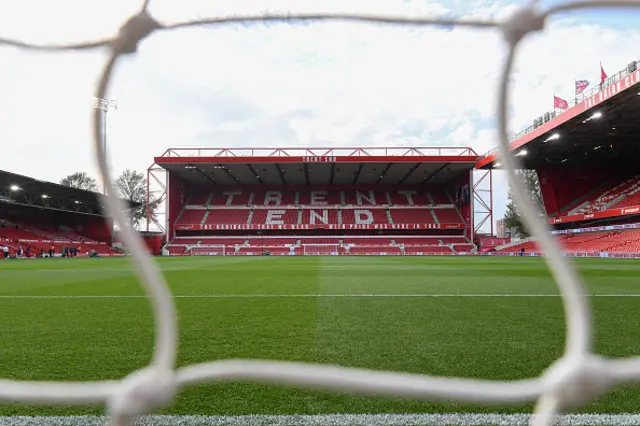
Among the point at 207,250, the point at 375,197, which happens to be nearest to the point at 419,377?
the point at 207,250

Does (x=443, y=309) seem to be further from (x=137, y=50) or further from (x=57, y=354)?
(x=137, y=50)

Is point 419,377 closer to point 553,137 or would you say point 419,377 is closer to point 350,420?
point 350,420

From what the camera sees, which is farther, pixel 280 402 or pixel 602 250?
pixel 602 250

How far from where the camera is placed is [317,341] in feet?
9.94

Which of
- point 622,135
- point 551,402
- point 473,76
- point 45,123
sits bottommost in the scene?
point 551,402

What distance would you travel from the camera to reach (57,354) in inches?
106

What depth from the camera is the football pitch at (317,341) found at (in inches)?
70.6

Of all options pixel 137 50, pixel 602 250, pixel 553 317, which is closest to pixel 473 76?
pixel 137 50

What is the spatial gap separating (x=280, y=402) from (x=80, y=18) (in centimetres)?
162

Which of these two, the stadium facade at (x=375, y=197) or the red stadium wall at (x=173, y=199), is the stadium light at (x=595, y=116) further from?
the red stadium wall at (x=173, y=199)

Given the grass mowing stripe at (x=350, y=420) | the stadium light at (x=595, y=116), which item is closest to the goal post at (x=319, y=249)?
the stadium light at (x=595, y=116)

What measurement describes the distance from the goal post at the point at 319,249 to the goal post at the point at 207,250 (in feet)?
20.0

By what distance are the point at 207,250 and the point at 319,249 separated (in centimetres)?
838

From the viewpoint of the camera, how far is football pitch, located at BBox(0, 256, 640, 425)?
70.6 inches
